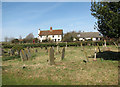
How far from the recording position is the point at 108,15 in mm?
9773

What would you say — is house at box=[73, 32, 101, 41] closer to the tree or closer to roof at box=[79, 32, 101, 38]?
roof at box=[79, 32, 101, 38]

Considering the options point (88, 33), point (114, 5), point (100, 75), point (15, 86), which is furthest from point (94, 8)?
point (88, 33)

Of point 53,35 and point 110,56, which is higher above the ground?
point 53,35

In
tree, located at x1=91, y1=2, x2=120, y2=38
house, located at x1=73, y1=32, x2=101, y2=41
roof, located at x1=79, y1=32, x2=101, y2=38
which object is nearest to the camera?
tree, located at x1=91, y1=2, x2=120, y2=38

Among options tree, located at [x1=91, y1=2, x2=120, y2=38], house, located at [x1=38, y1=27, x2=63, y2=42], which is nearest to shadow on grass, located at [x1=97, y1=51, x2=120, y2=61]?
tree, located at [x1=91, y1=2, x2=120, y2=38]

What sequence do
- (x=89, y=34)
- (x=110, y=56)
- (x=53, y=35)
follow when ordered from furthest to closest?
1. (x=89, y=34)
2. (x=53, y=35)
3. (x=110, y=56)

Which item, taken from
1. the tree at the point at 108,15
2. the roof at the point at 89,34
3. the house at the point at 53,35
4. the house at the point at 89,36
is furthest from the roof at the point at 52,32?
the tree at the point at 108,15

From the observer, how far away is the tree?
30.0ft

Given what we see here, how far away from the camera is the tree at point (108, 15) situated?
9133 mm

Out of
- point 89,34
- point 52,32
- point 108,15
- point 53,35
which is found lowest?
point 108,15

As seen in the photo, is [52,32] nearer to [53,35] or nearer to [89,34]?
[53,35]

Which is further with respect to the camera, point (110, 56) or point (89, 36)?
point (89, 36)

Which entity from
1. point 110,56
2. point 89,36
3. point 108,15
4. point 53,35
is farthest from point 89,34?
point 108,15

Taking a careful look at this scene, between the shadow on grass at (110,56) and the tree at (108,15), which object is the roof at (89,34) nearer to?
the shadow on grass at (110,56)
